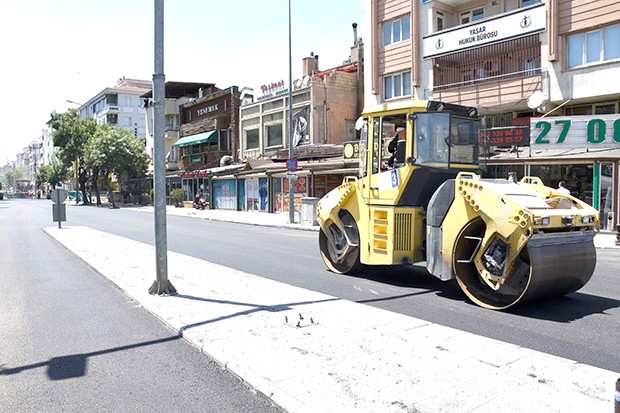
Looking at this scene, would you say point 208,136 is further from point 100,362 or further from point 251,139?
point 100,362

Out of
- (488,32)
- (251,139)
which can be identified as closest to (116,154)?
(251,139)


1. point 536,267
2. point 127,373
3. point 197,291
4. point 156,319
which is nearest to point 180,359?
point 127,373

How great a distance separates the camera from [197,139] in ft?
150

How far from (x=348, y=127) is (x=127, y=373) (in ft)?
99.6

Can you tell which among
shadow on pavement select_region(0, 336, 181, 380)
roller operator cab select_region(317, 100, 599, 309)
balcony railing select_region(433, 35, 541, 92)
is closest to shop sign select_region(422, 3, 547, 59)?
balcony railing select_region(433, 35, 541, 92)

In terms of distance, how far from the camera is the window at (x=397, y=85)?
26688 millimetres

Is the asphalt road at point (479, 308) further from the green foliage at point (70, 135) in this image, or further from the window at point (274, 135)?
the green foliage at point (70, 135)

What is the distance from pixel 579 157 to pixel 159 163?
16231 millimetres

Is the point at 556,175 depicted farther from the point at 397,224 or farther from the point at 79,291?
the point at 79,291

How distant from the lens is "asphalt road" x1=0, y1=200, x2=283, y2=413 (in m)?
4.27

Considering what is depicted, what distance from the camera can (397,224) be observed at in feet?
27.8

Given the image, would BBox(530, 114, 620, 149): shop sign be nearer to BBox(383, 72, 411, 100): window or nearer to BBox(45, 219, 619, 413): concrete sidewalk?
BBox(383, 72, 411, 100): window

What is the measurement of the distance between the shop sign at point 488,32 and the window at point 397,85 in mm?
1884

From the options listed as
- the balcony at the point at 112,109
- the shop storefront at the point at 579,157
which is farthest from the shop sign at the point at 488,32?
the balcony at the point at 112,109
